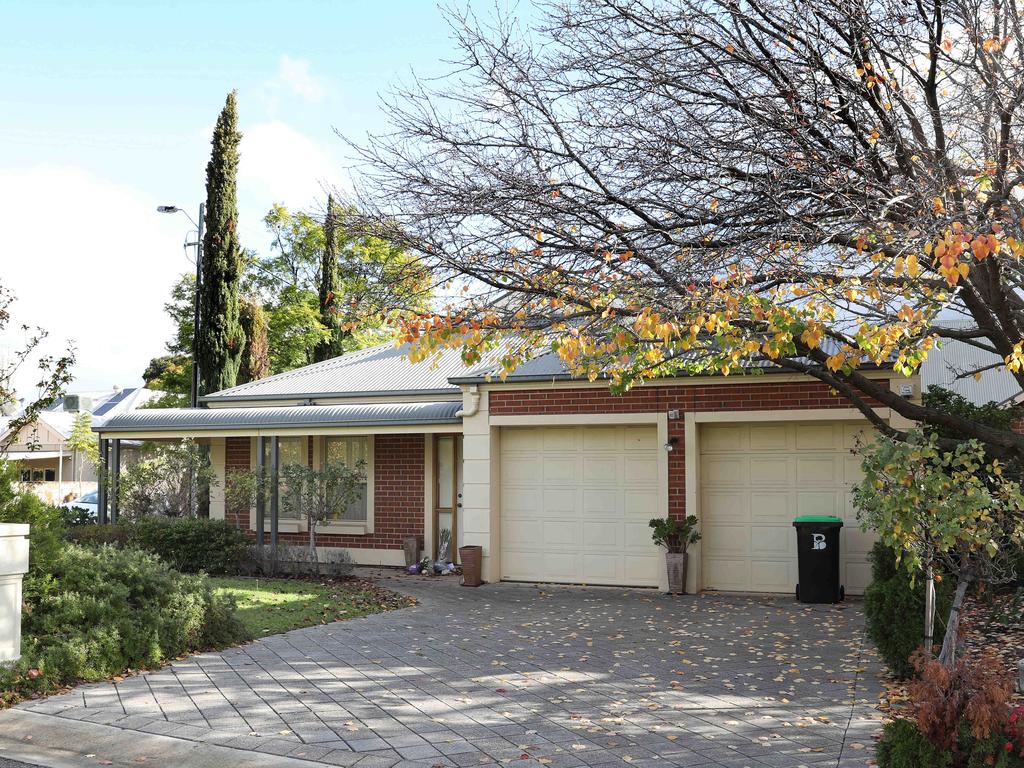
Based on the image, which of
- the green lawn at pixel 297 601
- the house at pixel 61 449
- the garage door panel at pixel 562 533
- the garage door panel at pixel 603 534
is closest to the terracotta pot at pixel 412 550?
the green lawn at pixel 297 601

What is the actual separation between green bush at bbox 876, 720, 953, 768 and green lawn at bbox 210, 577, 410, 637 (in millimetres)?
6630

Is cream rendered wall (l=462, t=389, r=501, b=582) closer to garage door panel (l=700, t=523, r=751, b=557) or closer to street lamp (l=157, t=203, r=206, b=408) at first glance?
garage door panel (l=700, t=523, r=751, b=557)

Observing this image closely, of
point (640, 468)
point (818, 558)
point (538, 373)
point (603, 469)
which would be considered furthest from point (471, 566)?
point (818, 558)

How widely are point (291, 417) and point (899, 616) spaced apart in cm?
1109

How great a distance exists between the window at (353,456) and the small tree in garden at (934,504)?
1204 cm

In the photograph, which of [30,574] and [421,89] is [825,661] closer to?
[421,89]

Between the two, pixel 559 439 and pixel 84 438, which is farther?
pixel 84 438

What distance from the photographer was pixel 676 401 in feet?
44.2

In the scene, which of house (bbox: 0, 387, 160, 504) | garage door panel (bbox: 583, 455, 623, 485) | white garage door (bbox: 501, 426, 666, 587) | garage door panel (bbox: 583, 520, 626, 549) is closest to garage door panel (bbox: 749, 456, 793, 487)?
white garage door (bbox: 501, 426, 666, 587)

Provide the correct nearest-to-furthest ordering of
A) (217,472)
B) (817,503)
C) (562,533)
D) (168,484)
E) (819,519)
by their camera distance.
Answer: (819,519) < (817,503) < (562,533) < (168,484) < (217,472)

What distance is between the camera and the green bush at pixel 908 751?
4.71m

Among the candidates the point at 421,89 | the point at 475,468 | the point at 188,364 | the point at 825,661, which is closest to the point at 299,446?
the point at 475,468

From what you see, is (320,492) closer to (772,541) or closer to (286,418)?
(286,418)

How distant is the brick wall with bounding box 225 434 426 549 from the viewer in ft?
56.1
